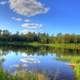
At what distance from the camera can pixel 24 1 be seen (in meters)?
11.6

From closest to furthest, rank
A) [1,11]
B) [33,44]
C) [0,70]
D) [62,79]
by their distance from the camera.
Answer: [0,70]
[62,79]
[1,11]
[33,44]

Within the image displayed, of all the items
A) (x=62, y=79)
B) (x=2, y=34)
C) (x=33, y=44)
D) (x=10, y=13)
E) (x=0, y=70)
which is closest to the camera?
(x=0, y=70)

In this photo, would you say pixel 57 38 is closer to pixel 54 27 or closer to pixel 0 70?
pixel 54 27

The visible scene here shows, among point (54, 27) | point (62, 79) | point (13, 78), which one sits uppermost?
point (54, 27)

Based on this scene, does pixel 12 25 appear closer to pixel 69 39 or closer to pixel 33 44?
pixel 69 39

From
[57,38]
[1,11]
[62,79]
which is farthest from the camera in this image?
[57,38]

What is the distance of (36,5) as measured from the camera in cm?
1180

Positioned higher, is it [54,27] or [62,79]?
[54,27]

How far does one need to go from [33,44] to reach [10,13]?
797 inches

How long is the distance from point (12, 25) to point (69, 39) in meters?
15.0

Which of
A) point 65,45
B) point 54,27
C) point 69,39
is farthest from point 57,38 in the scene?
point 54,27

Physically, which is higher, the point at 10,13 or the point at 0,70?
the point at 10,13

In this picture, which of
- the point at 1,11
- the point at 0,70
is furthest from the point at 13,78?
the point at 1,11

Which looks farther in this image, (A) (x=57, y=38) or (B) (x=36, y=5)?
(A) (x=57, y=38)
